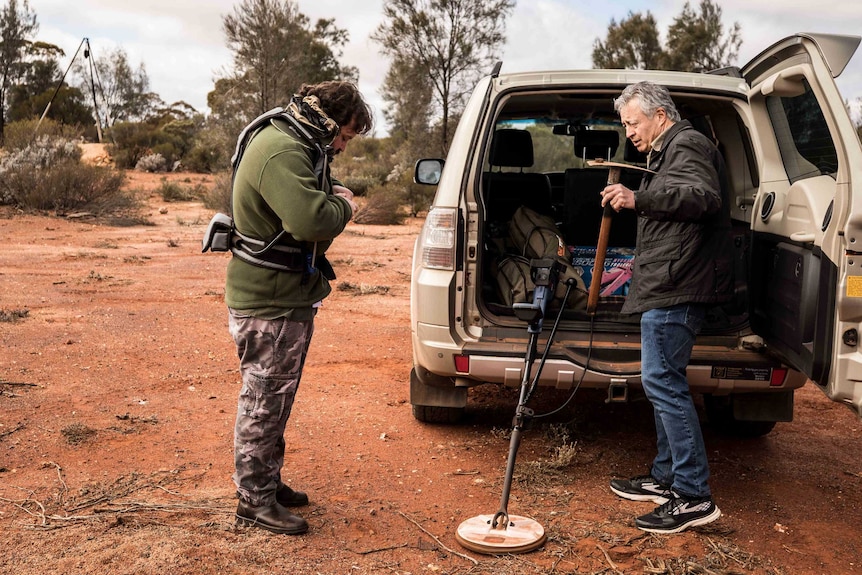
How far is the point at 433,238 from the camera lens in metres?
4.18

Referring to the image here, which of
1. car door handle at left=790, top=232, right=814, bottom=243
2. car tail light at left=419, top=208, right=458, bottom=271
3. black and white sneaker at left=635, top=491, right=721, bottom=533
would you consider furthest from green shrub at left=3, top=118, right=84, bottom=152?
car door handle at left=790, top=232, right=814, bottom=243

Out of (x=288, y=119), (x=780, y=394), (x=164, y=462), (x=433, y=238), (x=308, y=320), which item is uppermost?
(x=288, y=119)

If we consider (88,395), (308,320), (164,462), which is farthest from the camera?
(88,395)

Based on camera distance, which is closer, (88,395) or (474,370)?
→ (474,370)

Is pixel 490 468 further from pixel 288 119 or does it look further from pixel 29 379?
pixel 29 379

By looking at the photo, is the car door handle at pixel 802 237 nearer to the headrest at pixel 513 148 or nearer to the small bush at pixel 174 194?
the headrest at pixel 513 148

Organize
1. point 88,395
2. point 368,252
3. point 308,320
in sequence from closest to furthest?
1. point 308,320
2. point 88,395
3. point 368,252

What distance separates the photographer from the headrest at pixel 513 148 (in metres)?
5.64

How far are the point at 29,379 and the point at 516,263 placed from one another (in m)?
3.23

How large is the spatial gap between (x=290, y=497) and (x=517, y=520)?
3.18 feet

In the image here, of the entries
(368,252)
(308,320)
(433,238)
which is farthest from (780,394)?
(368,252)

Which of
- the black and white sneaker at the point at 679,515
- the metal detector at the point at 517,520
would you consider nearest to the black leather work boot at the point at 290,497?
the metal detector at the point at 517,520

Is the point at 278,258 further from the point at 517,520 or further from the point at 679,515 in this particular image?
the point at 679,515

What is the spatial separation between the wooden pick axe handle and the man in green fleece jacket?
1095 mm
